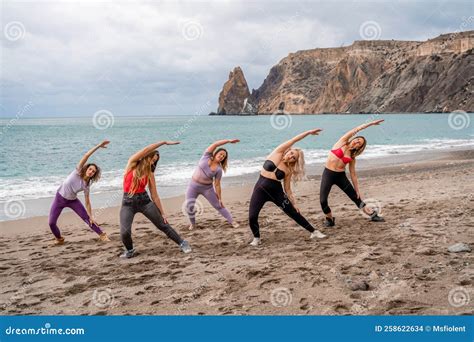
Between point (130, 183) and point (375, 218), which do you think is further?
point (375, 218)

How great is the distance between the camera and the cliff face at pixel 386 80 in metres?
114

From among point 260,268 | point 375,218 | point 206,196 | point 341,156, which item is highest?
point 341,156

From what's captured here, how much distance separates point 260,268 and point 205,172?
9.31 ft

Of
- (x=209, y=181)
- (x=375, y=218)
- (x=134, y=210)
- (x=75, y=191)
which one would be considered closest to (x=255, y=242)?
(x=209, y=181)

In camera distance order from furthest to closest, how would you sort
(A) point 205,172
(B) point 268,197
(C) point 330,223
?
(A) point 205,172 → (C) point 330,223 → (B) point 268,197

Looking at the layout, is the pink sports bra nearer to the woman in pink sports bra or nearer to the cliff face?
the woman in pink sports bra

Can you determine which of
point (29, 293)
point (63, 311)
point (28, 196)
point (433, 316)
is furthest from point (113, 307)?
point (28, 196)

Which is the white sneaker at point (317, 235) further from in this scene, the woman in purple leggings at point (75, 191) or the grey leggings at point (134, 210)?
the woman in purple leggings at point (75, 191)

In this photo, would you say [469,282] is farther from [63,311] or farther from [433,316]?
[63,311]

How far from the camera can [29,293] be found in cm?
477

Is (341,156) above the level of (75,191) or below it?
above

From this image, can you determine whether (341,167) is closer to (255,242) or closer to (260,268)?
(255,242)

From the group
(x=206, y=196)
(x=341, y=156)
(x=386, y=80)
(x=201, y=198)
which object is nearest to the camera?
(x=341, y=156)

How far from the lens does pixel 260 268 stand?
5.14m
